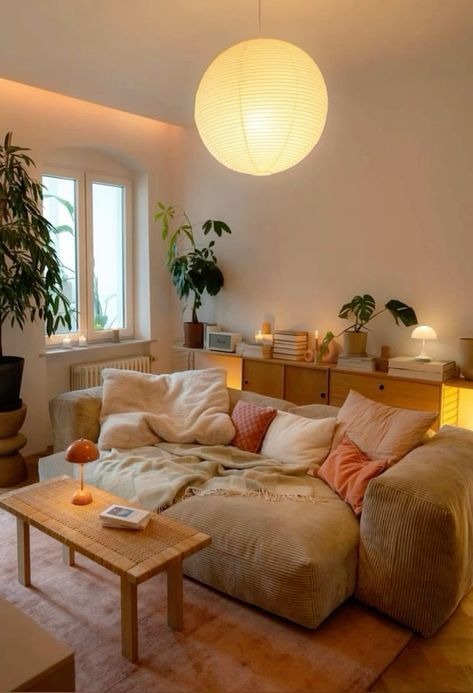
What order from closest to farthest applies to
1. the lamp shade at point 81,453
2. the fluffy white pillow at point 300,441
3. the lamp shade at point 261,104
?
the lamp shade at point 261,104, the lamp shade at point 81,453, the fluffy white pillow at point 300,441

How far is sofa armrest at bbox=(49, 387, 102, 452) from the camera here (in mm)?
3346

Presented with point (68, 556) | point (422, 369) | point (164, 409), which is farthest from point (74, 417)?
point (422, 369)

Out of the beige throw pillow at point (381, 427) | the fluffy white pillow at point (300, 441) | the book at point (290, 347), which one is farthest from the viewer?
the book at point (290, 347)

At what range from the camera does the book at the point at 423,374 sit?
348cm

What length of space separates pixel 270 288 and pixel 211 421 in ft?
5.11

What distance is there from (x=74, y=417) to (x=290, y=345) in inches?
65.7

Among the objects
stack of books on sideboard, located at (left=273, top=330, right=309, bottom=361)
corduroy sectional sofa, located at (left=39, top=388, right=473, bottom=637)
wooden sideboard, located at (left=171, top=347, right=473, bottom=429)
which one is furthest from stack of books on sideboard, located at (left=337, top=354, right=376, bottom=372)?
corduroy sectional sofa, located at (left=39, top=388, right=473, bottom=637)

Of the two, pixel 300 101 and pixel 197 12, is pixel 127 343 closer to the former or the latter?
pixel 197 12

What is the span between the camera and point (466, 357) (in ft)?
11.5

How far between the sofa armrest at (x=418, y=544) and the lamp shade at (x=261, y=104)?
138 cm

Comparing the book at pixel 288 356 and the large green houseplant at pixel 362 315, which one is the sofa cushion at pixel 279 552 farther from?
the book at pixel 288 356

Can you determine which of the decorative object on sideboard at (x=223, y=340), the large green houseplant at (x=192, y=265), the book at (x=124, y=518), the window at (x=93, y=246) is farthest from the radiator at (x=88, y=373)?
the book at (x=124, y=518)

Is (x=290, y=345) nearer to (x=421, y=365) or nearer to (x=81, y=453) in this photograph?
(x=421, y=365)

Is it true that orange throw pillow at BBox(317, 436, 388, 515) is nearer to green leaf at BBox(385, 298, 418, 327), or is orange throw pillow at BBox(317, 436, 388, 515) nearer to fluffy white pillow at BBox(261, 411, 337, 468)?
fluffy white pillow at BBox(261, 411, 337, 468)
